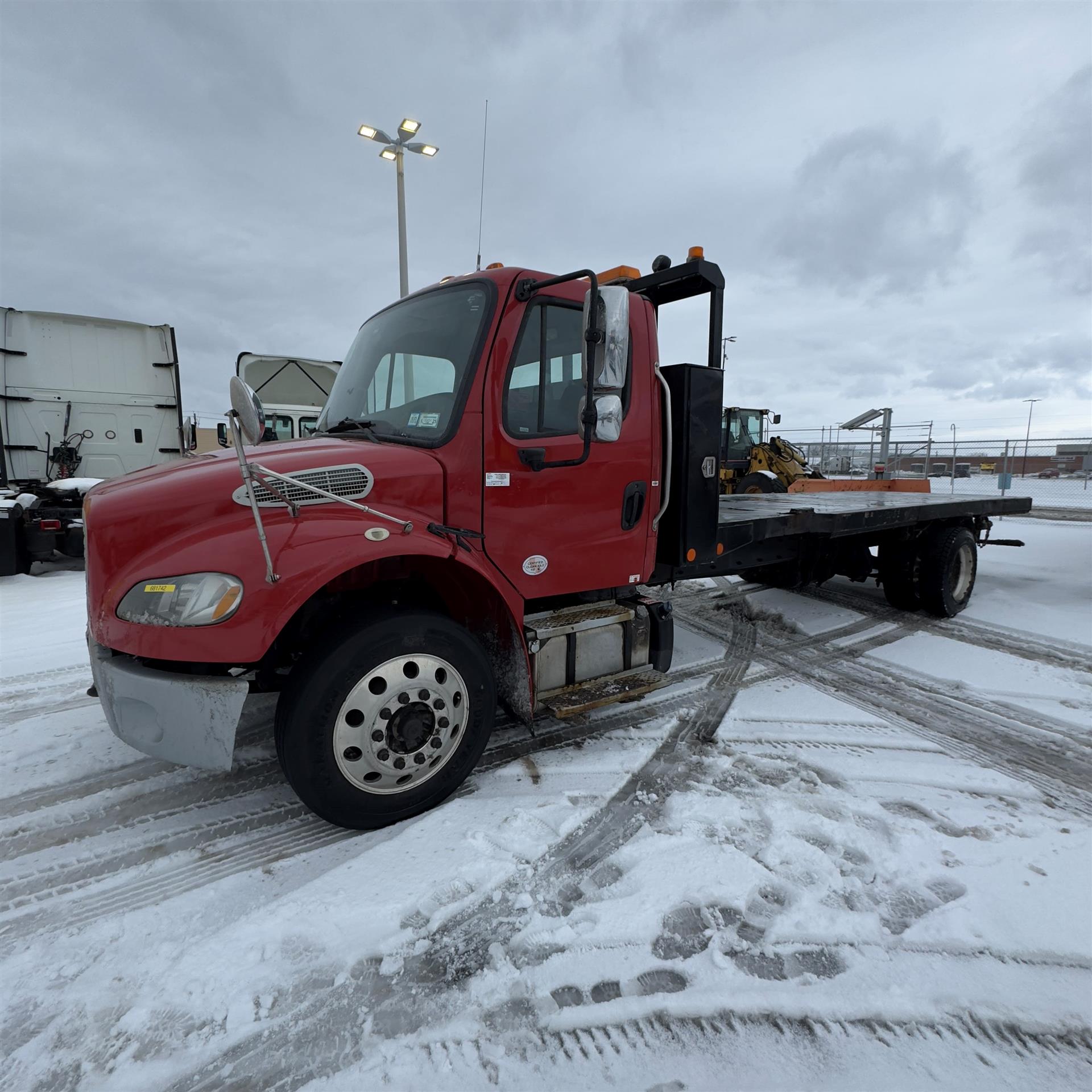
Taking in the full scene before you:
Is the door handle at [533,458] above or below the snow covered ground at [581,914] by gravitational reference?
above

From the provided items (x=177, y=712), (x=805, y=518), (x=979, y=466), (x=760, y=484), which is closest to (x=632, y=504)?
(x=805, y=518)

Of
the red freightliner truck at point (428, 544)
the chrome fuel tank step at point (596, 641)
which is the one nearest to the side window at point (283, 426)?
the red freightliner truck at point (428, 544)

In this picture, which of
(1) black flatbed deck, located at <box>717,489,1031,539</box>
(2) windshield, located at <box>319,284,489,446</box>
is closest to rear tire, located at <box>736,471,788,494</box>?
(1) black flatbed deck, located at <box>717,489,1031,539</box>

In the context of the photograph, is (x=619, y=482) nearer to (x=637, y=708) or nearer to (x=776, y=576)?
(x=637, y=708)

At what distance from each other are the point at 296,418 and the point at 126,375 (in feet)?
8.24

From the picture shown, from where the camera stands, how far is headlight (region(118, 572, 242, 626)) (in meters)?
2.37

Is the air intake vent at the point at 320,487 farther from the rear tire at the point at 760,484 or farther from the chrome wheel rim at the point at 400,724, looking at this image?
the rear tire at the point at 760,484

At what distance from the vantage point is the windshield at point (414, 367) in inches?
121

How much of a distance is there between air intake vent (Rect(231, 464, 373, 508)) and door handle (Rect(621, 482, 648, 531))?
1.46 metres

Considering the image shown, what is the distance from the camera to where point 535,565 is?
3.27m

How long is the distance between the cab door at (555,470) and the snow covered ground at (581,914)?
108 centimetres

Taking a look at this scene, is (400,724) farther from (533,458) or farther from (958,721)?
(958,721)

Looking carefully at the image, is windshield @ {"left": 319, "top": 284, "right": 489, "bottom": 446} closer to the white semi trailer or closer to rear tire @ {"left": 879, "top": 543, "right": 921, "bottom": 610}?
rear tire @ {"left": 879, "top": 543, "right": 921, "bottom": 610}

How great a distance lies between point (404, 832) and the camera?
108 inches
